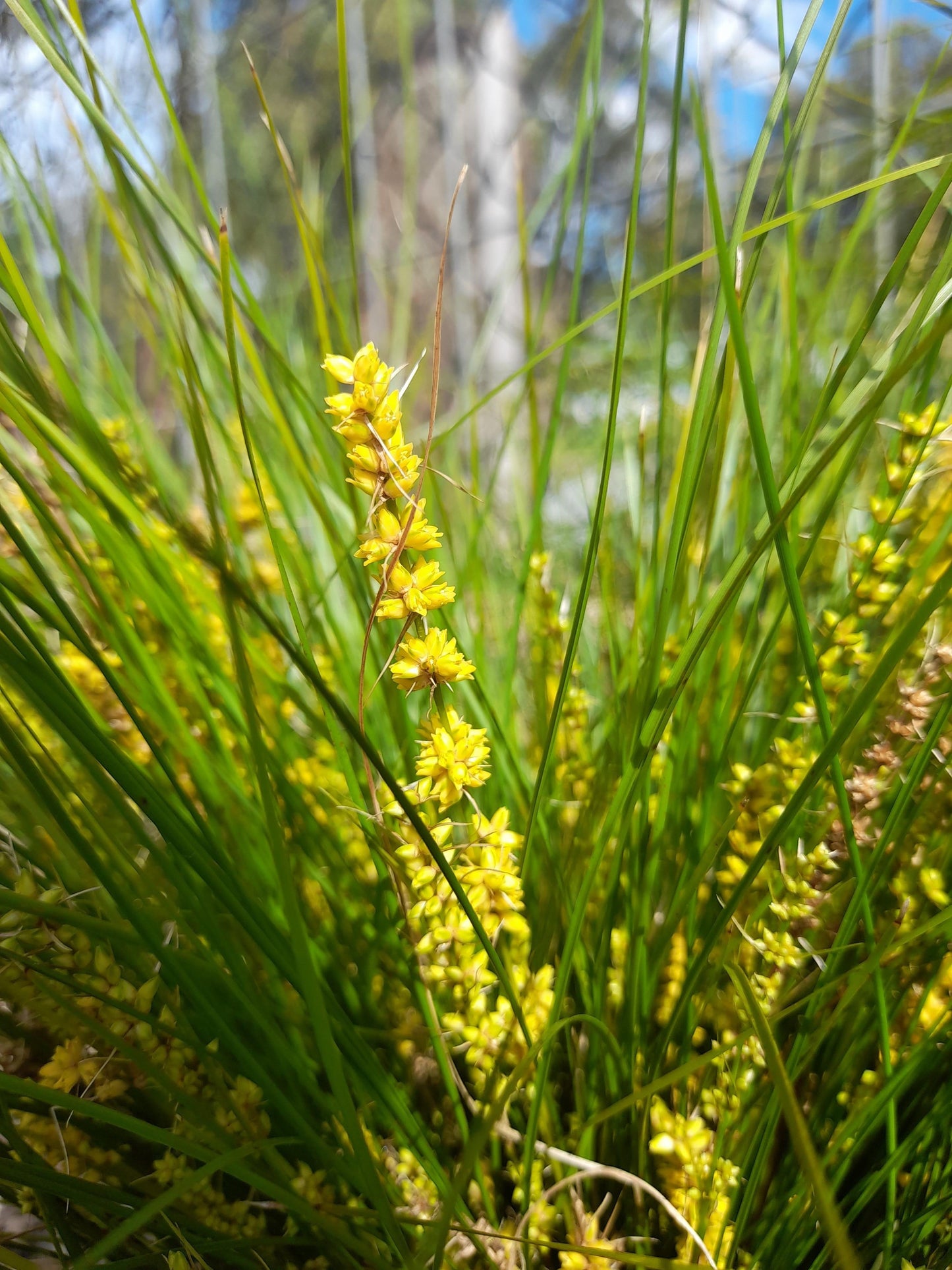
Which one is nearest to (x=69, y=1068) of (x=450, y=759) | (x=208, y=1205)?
(x=208, y=1205)

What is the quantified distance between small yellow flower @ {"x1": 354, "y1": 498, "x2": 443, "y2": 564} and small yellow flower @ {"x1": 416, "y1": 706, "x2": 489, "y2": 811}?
5 cm

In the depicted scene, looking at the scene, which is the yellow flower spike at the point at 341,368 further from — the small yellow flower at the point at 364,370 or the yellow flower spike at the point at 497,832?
the yellow flower spike at the point at 497,832

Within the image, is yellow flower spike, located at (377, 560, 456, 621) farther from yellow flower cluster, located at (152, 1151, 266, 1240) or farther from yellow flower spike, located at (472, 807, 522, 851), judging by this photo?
yellow flower cluster, located at (152, 1151, 266, 1240)

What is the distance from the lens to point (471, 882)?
10.5 inches

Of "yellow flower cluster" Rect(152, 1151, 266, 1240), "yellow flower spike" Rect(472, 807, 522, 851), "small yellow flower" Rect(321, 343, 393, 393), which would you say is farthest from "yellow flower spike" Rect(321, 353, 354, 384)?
"yellow flower cluster" Rect(152, 1151, 266, 1240)

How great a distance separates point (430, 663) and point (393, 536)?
0.12 feet

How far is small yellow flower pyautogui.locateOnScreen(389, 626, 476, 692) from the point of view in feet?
0.77

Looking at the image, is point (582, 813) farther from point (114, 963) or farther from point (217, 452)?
point (217, 452)

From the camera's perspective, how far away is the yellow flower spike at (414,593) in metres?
0.23

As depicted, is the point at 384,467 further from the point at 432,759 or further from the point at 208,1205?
the point at 208,1205

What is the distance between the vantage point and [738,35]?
52.0 inches

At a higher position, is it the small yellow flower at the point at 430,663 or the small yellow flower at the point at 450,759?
the small yellow flower at the point at 430,663

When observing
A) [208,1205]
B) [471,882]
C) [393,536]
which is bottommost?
[208,1205]

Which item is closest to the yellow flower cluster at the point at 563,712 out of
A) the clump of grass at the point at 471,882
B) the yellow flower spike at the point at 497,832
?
the clump of grass at the point at 471,882
